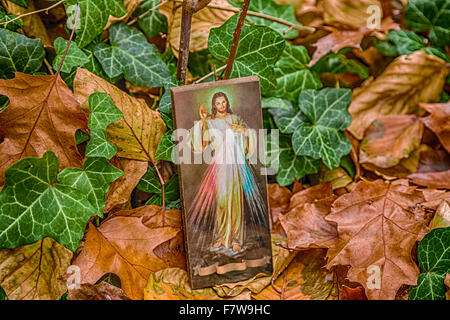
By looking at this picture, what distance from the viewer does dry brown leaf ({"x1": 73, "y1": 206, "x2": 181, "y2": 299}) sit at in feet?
2.21

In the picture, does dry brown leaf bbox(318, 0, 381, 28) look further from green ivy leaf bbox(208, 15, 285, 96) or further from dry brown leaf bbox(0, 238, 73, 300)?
dry brown leaf bbox(0, 238, 73, 300)

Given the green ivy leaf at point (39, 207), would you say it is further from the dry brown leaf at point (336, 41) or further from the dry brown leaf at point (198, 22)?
the dry brown leaf at point (336, 41)

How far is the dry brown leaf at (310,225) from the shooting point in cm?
76

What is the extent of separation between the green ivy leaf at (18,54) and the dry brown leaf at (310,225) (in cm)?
50

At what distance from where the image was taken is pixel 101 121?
0.66 metres

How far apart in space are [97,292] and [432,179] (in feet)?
2.21

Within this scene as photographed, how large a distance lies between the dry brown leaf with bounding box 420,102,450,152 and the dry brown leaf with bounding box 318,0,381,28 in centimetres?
24

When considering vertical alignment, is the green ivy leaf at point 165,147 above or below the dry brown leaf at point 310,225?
above

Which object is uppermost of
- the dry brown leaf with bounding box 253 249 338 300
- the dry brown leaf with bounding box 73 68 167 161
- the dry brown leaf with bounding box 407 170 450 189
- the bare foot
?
the dry brown leaf with bounding box 73 68 167 161

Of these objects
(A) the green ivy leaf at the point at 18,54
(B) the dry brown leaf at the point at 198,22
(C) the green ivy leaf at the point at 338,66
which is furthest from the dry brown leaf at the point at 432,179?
(A) the green ivy leaf at the point at 18,54

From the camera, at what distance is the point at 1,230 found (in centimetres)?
60

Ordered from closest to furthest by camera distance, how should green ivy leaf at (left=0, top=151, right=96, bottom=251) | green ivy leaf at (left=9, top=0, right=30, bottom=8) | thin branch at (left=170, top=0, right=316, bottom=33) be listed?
green ivy leaf at (left=0, top=151, right=96, bottom=251) < green ivy leaf at (left=9, top=0, right=30, bottom=8) < thin branch at (left=170, top=0, right=316, bottom=33)

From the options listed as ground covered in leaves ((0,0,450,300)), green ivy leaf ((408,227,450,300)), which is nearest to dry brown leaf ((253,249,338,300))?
ground covered in leaves ((0,0,450,300))

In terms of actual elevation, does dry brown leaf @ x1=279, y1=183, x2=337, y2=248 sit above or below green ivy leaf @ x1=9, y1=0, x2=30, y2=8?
below
